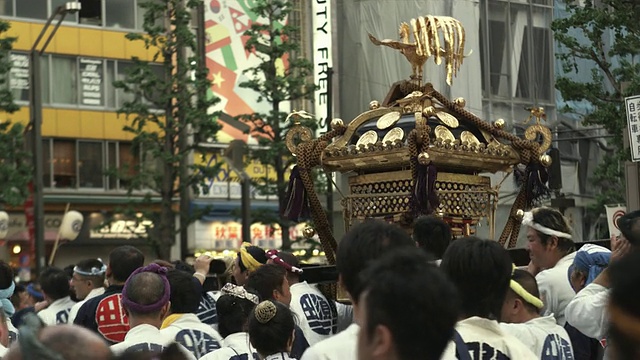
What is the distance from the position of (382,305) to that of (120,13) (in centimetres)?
2834

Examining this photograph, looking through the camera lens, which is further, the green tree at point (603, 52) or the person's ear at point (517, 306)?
the green tree at point (603, 52)

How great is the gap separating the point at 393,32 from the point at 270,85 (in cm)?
548

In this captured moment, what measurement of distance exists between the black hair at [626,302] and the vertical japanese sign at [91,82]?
28.0 metres

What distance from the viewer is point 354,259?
373 centimetres


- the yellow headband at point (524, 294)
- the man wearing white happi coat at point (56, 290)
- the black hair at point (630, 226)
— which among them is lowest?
the man wearing white happi coat at point (56, 290)

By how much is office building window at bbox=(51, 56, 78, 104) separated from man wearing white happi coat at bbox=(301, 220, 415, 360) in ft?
86.3

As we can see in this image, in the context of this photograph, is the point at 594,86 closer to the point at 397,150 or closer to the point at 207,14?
the point at 397,150

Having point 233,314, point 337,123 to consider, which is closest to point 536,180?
point 337,123

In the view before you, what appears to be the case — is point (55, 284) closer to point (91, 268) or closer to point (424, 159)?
point (91, 268)

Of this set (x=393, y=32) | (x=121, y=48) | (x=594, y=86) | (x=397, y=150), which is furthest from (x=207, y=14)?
(x=397, y=150)

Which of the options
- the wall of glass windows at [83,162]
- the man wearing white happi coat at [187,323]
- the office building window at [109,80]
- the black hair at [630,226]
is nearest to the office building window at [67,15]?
the office building window at [109,80]

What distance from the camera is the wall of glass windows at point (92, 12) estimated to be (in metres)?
28.9

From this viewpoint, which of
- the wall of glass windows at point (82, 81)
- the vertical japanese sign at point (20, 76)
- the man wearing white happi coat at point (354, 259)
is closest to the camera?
the man wearing white happi coat at point (354, 259)

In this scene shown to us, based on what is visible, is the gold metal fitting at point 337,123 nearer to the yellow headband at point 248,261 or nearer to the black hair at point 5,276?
the yellow headband at point 248,261
